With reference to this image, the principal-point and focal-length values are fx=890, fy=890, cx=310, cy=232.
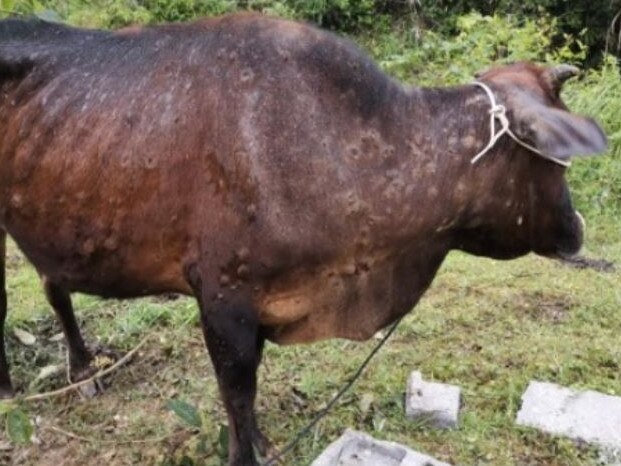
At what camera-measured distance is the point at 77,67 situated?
9.27 ft

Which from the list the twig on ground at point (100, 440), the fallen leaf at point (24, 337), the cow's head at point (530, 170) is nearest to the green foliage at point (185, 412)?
the twig on ground at point (100, 440)

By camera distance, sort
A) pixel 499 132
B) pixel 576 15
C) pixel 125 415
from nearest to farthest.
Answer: pixel 499 132 → pixel 125 415 → pixel 576 15

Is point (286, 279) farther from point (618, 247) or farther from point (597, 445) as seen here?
point (618, 247)

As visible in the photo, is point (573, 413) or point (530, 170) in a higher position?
point (530, 170)

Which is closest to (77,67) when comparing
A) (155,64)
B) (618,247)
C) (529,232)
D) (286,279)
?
(155,64)

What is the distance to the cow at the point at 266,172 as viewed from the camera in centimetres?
253

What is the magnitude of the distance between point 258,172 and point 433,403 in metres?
1.44

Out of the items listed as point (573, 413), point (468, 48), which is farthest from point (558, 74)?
point (468, 48)

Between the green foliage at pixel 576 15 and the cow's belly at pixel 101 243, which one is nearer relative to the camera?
the cow's belly at pixel 101 243

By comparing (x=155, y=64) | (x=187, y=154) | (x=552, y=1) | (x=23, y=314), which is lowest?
(x=23, y=314)

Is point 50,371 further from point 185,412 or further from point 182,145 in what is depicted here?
point 182,145

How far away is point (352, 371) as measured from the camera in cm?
381

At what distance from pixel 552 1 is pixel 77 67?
7.47 metres

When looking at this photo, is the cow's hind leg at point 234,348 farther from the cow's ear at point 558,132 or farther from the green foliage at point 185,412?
the cow's ear at point 558,132
